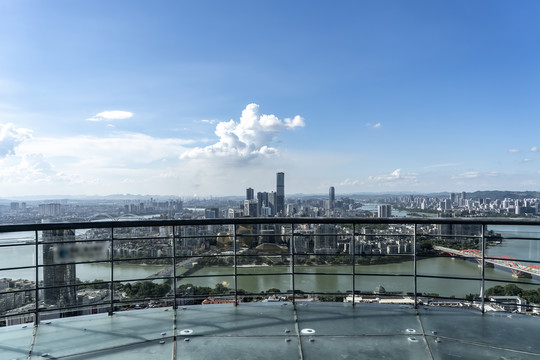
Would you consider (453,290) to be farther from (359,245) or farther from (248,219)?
(248,219)

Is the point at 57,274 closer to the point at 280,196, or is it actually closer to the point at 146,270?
the point at 146,270

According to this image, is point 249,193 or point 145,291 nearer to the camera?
point 145,291

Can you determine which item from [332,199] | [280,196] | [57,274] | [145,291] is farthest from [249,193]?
[145,291]

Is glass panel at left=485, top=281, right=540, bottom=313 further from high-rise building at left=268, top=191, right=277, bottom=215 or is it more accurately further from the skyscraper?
the skyscraper

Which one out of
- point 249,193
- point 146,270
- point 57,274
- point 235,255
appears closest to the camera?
point 235,255

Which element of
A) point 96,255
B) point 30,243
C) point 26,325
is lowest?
point 26,325

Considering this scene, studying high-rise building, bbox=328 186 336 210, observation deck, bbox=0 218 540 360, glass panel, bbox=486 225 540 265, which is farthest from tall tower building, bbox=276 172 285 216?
observation deck, bbox=0 218 540 360

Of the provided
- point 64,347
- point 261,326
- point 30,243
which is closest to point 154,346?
point 64,347

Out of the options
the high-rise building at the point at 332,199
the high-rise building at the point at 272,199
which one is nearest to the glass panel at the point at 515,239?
the high-rise building at the point at 272,199
